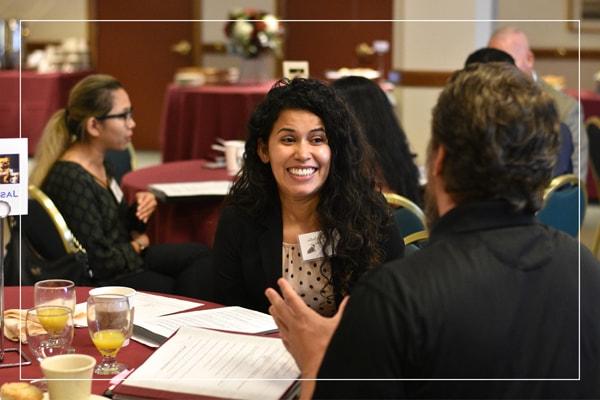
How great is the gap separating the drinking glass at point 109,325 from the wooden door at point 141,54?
354 inches

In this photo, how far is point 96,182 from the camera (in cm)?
347

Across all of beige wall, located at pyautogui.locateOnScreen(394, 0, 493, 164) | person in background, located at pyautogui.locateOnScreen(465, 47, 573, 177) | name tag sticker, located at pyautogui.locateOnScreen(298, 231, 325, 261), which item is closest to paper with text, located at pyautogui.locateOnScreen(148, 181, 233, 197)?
person in background, located at pyautogui.locateOnScreen(465, 47, 573, 177)

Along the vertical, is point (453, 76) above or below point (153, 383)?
above

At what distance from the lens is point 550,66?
9570 millimetres

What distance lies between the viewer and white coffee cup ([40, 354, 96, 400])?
4.98 ft

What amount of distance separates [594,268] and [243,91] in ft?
17.0

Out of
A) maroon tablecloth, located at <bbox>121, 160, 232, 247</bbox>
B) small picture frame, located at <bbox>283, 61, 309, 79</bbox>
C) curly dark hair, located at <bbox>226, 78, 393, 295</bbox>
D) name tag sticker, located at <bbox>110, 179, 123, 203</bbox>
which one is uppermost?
small picture frame, located at <bbox>283, 61, 309, 79</bbox>

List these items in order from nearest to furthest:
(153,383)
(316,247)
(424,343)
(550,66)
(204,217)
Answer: (424,343) → (153,383) → (316,247) → (204,217) → (550,66)

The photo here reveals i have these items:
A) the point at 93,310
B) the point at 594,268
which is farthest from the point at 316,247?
the point at 594,268

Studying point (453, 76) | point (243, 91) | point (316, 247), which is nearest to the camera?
point (453, 76)

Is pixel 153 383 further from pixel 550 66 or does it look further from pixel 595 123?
pixel 550 66

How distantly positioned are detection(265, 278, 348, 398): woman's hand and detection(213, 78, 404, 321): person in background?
2.31 feet

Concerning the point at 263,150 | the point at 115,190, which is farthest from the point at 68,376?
the point at 115,190

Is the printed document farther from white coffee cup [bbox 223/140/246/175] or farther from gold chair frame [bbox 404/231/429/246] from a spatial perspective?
white coffee cup [bbox 223/140/246/175]
